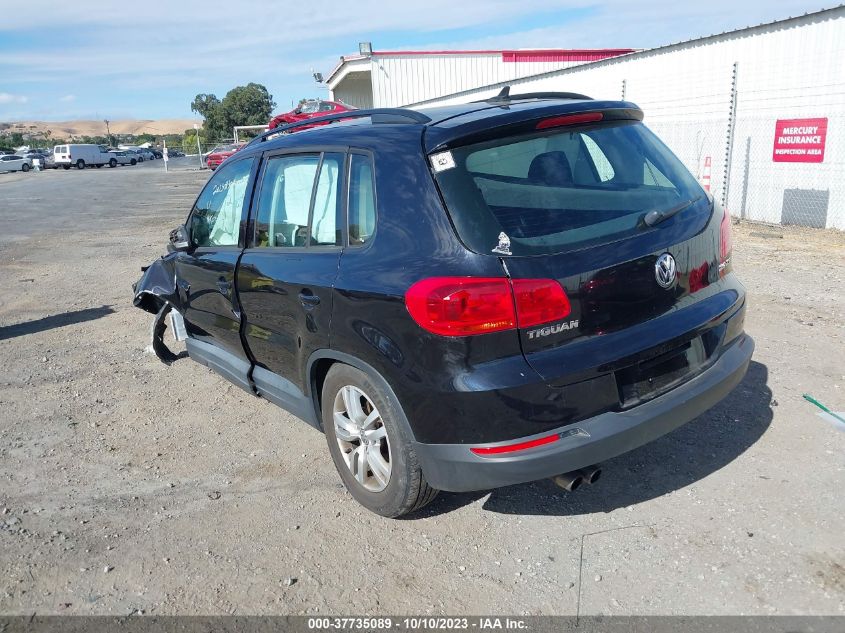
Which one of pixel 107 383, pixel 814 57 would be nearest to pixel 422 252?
pixel 107 383

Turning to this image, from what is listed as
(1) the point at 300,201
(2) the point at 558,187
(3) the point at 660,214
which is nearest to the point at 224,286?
(1) the point at 300,201

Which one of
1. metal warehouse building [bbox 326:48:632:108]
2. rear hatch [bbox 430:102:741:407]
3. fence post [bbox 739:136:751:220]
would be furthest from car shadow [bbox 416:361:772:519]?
metal warehouse building [bbox 326:48:632:108]

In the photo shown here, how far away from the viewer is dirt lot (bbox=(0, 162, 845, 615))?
289 cm

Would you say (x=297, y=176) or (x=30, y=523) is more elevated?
(x=297, y=176)

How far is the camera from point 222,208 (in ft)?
15.4

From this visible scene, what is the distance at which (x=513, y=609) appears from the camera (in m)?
2.79

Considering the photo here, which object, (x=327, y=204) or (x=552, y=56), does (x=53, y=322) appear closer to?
(x=327, y=204)

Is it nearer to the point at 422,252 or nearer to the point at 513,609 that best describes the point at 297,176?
the point at 422,252

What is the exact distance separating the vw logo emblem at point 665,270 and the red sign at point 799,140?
10.3m

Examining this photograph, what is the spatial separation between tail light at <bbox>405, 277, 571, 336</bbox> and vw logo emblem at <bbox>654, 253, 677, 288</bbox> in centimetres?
51

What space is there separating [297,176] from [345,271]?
898 millimetres

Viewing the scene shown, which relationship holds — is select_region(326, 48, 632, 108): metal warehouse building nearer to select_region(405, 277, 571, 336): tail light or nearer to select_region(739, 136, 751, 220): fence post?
select_region(739, 136, 751, 220): fence post

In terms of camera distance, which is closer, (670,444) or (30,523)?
(30,523)

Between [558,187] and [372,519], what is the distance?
1.84 meters
